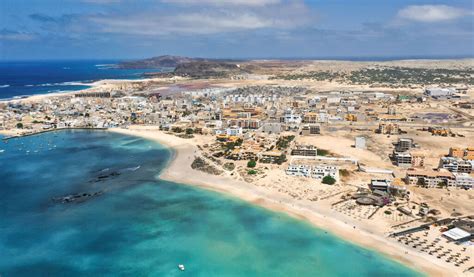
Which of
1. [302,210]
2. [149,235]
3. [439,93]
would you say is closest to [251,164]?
[302,210]

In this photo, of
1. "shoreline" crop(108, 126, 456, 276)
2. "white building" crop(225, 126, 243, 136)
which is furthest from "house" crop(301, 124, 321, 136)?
"shoreline" crop(108, 126, 456, 276)

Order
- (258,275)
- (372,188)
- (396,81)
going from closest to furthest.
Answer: (258,275)
(372,188)
(396,81)

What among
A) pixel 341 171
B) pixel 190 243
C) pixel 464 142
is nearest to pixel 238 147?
pixel 341 171

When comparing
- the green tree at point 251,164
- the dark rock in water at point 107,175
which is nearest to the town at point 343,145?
the green tree at point 251,164

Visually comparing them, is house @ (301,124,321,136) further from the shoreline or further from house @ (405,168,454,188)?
house @ (405,168,454,188)

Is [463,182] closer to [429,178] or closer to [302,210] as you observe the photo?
[429,178]

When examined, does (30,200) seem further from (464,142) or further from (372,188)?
(464,142)

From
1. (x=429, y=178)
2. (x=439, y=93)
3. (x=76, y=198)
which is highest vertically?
(x=439, y=93)
